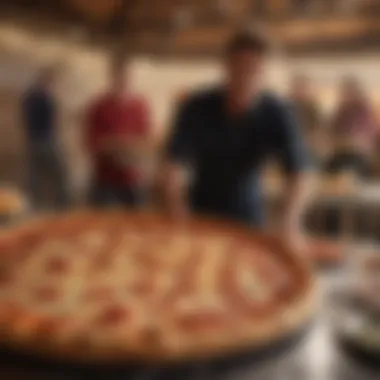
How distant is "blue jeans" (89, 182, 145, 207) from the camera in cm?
177

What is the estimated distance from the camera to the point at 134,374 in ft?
1.83

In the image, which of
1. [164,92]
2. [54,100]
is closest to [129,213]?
[164,92]

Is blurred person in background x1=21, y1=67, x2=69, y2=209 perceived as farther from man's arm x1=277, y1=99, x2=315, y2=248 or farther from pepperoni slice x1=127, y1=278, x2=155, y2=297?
pepperoni slice x1=127, y1=278, x2=155, y2=297

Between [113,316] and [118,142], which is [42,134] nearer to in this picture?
[118,142]

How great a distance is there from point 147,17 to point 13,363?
1.35 m

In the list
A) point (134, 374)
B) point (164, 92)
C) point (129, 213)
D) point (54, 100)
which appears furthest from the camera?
point (54, 100)

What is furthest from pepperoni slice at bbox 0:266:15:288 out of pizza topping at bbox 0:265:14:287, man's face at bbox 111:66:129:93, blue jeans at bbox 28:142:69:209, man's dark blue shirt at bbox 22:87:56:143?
man's dark blue shirt at bbox 22:87:56:143

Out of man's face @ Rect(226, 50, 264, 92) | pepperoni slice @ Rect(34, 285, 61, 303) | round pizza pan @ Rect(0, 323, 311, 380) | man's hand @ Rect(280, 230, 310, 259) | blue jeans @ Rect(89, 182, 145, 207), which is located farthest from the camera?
blue jeans @ Rect(89, 182, 145, 207)

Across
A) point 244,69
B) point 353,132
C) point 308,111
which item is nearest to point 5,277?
point 244,69

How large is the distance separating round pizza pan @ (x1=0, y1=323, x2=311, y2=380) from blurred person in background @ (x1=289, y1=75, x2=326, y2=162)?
1.77 metres

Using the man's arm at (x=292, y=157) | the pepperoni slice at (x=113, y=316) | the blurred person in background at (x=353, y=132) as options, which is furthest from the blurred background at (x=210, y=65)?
the pepperoni slice at (x=113, y=316)

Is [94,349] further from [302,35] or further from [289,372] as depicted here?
[302,35]

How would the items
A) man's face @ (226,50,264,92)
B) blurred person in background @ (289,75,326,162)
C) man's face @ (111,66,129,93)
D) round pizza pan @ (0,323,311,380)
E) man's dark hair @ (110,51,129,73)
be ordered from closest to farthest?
round pizza pan @ (0,323,311,380)
man's face @ (226,50,264,92)
man's face @ (111,66,129,93)
man's dark hair @ (110,51,129,73)
blurred person in background @ (289,75,326,162)

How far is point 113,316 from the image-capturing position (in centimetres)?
63
